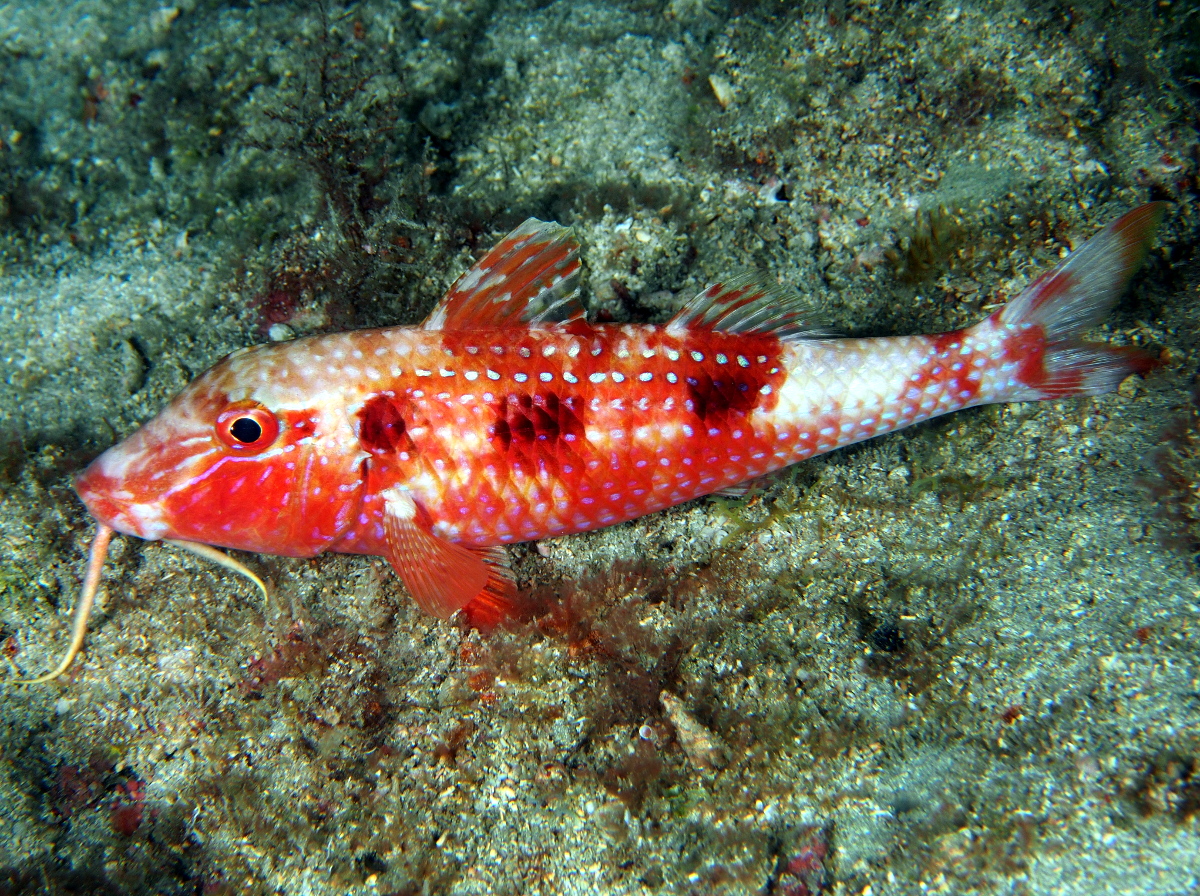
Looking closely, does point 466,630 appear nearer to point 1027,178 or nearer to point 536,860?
point 536,860

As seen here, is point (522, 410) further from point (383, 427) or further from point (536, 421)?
point (383, 427)

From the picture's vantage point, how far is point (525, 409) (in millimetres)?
2975

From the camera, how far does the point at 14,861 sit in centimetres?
257

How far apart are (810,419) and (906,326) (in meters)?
1.36

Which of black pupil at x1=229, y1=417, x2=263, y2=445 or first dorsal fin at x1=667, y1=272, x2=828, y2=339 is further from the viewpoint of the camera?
first dorsal fin at x1=667, y1=272, x2=828, y2=339

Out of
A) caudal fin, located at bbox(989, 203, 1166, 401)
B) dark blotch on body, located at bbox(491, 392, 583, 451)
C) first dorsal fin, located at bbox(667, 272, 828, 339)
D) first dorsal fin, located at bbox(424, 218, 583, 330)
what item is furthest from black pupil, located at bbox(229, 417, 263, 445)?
caudal fin, located at bbox(989, 203, 1166, 401)

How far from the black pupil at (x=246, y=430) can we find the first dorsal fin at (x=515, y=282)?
3.00 ft

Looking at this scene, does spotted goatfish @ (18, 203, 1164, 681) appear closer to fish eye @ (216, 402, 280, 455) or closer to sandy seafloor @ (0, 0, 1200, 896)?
fish eye @ (216, 402, 280, 455)

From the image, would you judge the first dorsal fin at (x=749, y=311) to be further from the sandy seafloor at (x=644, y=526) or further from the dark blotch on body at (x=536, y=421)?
the sandy seafloor at (x=644, y=526)

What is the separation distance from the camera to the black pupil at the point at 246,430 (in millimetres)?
2807

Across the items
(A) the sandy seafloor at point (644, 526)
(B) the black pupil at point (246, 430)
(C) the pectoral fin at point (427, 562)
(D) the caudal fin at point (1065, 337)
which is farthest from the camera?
(D) the caudal fin at point (1065, 337)

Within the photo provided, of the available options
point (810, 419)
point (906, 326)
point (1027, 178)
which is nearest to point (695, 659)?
point (810, 419)

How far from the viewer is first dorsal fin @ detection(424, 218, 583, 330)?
2988mm

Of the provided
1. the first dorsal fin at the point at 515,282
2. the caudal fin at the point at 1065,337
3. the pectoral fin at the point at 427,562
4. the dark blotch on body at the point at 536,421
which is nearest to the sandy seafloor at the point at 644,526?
the caudal fin at the point at 1065,337
